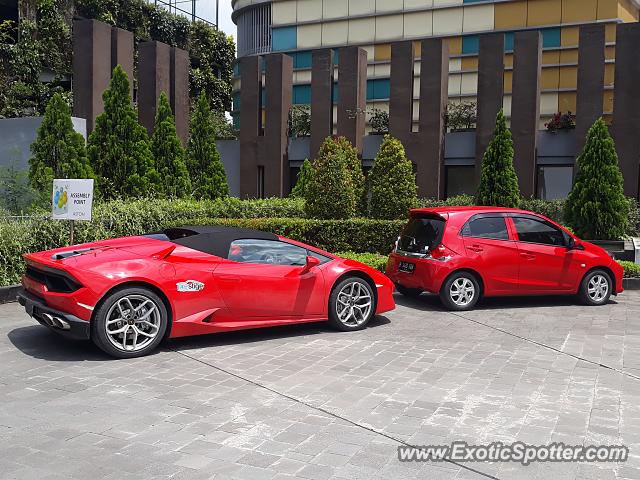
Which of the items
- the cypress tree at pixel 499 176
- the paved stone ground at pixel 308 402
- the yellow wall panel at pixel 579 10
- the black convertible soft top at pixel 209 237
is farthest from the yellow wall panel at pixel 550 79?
the black convertible soft top at pixel 209 237

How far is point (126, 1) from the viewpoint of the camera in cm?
4009

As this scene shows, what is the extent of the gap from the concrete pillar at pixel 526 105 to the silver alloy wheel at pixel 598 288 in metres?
12.7

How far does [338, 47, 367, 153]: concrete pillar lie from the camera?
25.8 metres

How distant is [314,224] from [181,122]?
43.2 ft

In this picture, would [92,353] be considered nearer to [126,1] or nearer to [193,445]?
[193,445]

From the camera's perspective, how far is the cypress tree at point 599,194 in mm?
16938

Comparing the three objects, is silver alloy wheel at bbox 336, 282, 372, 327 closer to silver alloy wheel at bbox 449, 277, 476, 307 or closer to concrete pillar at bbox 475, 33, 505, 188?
silver alloy wheel at bbox 449, 277, 476, 307

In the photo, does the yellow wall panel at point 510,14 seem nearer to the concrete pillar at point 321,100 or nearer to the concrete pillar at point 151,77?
the concrete pillar at point 321,100

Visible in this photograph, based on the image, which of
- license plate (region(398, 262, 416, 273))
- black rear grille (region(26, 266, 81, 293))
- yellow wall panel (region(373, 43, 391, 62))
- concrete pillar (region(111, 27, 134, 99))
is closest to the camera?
black rear grille (region(26, 266, 81, 293))

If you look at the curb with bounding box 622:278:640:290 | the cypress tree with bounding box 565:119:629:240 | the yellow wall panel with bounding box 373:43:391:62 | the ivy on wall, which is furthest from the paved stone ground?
the yellow wall panel with bounding box 373:43:391:62

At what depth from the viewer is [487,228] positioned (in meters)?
10.5

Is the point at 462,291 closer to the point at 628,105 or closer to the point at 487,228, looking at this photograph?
the point at 487,228

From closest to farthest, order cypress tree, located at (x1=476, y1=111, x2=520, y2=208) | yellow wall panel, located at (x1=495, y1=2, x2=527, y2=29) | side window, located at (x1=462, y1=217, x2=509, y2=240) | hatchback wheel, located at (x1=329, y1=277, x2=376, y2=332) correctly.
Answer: hatchback wheel, located at (x1=329, y1=277, x2=376, y2=332) < side window, located at (x1=462, y1=217, x2=509, y2=240) < cypress tree, located at (x1=476, y1=111, x2=520, y2=208) < yellow wall panel, located at (x1=495, y1=2, x2=527, y2=29)

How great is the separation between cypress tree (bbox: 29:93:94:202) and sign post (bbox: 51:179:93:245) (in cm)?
557
